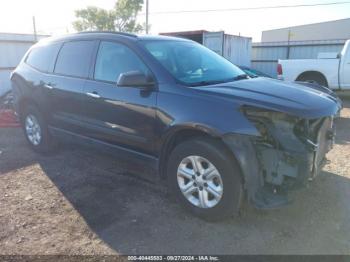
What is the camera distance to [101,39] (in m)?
4.43

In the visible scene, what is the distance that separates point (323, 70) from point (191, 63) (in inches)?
302

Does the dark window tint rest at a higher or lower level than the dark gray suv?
higher

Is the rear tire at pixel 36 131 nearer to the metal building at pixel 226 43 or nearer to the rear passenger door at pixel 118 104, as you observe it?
the rear passenger door at pixel 118 104

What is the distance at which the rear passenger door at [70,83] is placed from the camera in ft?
15.0

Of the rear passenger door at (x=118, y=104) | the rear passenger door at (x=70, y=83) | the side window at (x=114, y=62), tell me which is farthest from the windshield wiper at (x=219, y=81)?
the rear passenger door at (x=70, y=83)

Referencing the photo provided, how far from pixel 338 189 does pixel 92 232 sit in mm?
2963

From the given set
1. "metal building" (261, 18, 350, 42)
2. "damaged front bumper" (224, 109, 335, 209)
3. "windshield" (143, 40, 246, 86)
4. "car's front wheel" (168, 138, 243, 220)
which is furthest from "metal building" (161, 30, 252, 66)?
"metal building" (261, 18, 350, 42)

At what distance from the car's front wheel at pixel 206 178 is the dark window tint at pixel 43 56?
284 cm

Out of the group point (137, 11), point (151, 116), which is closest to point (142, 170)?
point (151, 116)

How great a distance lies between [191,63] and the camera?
4.19 metres

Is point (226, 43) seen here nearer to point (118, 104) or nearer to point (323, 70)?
point (323, 70)

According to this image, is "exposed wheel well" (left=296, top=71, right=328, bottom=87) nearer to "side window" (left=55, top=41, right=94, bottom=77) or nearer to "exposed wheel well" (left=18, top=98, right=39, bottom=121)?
"side window" (left=55, top=41, right=94, bottom=77)

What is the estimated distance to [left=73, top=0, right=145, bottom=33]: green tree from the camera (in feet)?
109

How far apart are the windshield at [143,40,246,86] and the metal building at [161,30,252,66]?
986 centimetres
